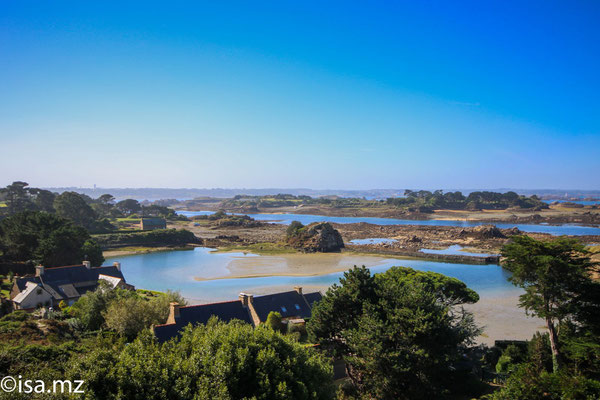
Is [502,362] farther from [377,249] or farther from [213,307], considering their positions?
[377,249]

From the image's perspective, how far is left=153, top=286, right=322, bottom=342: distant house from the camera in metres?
19.6

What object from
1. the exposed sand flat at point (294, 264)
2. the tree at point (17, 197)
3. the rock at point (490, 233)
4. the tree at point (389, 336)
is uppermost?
the tree at point (17, 197)

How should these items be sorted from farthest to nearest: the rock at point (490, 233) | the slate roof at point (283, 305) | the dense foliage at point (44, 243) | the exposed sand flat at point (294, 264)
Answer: the rock at point (490, 233) < the exposed sand flat at point (294, 264) < the dense foliage at point (44, 243) < the slate roof at point (283, 305)

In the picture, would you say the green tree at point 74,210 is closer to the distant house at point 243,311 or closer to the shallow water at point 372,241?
the shallow water at point 372,241

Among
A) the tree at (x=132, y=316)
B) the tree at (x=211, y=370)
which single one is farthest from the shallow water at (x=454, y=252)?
the tree at (x=211, y=370)

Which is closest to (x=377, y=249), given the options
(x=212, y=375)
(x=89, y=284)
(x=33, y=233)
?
(x=89, y=284)

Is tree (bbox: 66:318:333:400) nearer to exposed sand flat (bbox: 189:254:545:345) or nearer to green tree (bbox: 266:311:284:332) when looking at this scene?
green tree (bbox: 266:311:284:332)

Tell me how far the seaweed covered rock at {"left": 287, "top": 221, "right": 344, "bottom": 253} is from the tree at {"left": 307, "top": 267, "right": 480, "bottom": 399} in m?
49.1

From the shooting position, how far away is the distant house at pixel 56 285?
93.4 ft

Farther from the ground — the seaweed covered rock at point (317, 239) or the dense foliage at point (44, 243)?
the dense foliage at point (44, 243)

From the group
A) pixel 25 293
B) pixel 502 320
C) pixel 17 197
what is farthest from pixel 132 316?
pixel 17 197

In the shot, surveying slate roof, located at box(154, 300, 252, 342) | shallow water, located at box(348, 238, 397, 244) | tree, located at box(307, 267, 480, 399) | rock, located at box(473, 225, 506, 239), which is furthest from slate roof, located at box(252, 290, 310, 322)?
rock, located at box(473, 225, 506, 239)

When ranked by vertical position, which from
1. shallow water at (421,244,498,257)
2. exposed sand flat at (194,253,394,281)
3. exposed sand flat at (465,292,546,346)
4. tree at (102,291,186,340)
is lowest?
exposed sand flat at (194,253,394,281)

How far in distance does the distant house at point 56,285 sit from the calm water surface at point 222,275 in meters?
7.02
